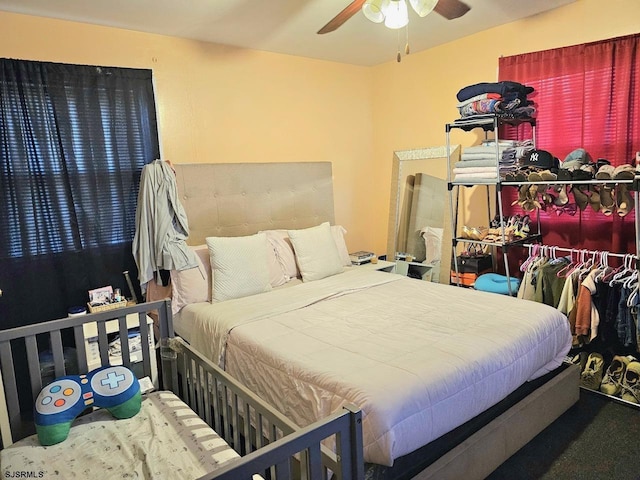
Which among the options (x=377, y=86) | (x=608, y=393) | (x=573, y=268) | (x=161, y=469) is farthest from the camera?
(x=377, y=86)

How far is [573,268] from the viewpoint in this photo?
9.46 ft

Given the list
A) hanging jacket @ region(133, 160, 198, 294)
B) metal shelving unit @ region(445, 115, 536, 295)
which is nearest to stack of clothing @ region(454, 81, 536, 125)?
metal shelving unit @ region(445, 115, 536, 295)

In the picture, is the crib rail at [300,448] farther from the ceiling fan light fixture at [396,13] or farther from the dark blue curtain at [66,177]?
the ceiling fan light fixture at [396,13]

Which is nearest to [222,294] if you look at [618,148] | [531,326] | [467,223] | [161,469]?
[161,469]

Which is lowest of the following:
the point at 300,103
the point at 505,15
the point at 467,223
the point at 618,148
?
the point at 467,223

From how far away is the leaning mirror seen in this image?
3781 millimetres

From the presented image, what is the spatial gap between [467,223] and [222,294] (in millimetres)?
2179

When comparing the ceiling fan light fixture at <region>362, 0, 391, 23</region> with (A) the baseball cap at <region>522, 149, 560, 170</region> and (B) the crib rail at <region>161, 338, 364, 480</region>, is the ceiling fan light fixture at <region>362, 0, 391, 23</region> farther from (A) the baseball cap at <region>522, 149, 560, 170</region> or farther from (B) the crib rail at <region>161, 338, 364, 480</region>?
(B) the crib rail at <region>161, 338, 364, 480</region>

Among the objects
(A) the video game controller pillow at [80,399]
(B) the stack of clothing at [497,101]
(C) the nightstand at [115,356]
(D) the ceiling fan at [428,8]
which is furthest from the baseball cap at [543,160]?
(A) the video game controller pillow at [80,399]

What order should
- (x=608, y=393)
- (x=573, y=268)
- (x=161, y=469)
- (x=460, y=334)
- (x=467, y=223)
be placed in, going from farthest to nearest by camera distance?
(x=467, y=223) → (x=573, y=268) → (x=608, y=393) → (x=460, y=334) → (x=161, y=469)

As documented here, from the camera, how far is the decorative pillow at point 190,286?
2906 mm

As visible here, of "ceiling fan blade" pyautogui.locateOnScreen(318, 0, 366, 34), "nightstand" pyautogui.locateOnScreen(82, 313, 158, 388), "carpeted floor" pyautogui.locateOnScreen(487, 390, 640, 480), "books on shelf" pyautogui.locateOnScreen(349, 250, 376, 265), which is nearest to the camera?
"carpeted floor" pyautogui.locateOnScreen(487, 390, 640, 480)

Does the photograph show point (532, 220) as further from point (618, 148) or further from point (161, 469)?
point (161, 469)

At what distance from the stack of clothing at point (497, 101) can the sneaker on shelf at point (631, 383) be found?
1.74m
